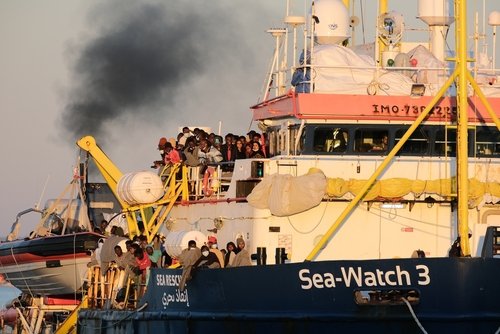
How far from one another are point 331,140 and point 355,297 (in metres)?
4.33

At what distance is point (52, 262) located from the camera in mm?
36219

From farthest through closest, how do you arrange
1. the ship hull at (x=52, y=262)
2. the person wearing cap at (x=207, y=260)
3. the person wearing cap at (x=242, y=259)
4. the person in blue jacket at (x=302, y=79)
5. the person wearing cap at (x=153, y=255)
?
the ship hull at (x=52, y=262)
the person wearing cap at (x=153, y=255)
the person in blue jacket at (x=302, y=79)
the person wearing cap at (x=207, y=260)
the person wearing cap at (x=242, y=259)

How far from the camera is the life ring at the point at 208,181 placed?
3052cm

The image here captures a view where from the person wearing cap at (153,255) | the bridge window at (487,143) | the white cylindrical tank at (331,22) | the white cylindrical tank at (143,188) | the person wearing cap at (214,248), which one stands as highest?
the white cylindrical tank at (331,22)

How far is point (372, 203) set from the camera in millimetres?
27734

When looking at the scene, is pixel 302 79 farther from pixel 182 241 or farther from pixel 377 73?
pixel 182 241

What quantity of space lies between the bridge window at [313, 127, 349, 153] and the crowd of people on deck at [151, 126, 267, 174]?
2242mm

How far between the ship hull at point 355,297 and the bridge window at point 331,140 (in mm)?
3115

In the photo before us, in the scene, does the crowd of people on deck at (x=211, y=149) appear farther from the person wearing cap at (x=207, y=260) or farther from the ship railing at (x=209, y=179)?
the person wearing cap at (x=207, y=260)

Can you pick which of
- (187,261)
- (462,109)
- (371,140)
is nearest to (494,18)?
(371,140)

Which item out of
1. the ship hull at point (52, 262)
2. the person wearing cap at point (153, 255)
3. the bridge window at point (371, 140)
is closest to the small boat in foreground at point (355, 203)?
the bridge window at point (371, 140)

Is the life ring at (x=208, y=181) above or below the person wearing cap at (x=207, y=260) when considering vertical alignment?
above

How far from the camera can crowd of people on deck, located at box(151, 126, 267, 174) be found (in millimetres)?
30342

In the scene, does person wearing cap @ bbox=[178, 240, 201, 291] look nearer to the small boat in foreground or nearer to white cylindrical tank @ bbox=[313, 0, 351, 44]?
the small boat in foreground
